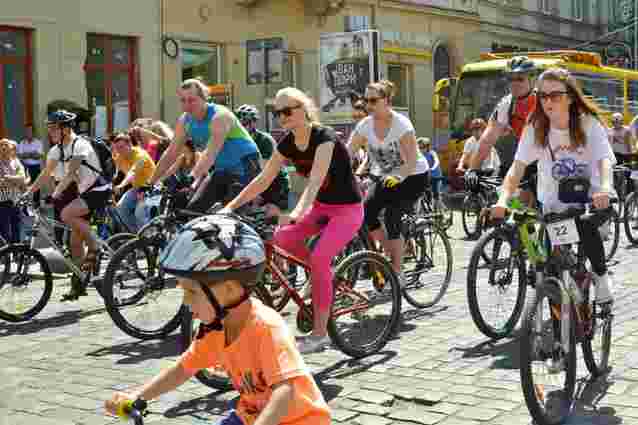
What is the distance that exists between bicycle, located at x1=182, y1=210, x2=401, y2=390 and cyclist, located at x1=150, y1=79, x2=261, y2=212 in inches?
58.6

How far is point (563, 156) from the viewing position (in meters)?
5.56

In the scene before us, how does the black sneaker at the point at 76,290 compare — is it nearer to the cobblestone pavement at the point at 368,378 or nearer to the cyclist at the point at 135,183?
the cobblestone pavement at the point at 368,378

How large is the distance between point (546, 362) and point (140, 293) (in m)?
3.45

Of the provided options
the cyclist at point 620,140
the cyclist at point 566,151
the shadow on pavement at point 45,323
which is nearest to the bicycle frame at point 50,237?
the shadow on pavement at point 45,323

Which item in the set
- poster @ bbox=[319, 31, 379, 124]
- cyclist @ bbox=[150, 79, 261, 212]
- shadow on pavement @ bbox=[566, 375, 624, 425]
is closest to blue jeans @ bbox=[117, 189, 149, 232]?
Result: cyclist @ bbox=[150, 79, 261, 212]

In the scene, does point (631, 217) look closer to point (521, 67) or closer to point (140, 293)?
point (521, 67)

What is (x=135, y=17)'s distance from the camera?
20.8 metres

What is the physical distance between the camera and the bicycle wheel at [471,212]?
47.4 ft

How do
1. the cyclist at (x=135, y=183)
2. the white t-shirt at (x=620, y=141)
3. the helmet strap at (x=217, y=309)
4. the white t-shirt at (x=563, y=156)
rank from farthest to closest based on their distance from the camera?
the white t-shirt at (x=620, y=141)
the cyclist at (x=135, y=183)
the white t-shirt at (x=563, y=156)
the helmet strap at (x=217, y=309)

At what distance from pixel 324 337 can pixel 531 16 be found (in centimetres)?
3224

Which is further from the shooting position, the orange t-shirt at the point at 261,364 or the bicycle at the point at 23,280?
the bicycle at the point at 23,280

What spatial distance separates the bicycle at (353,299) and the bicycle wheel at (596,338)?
1362 mm

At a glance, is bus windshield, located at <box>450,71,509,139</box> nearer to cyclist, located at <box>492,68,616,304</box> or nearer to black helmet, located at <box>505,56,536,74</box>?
black helmet, located at <box>505,56,536,74</box>

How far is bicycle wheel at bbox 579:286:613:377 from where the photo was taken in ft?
17.5
